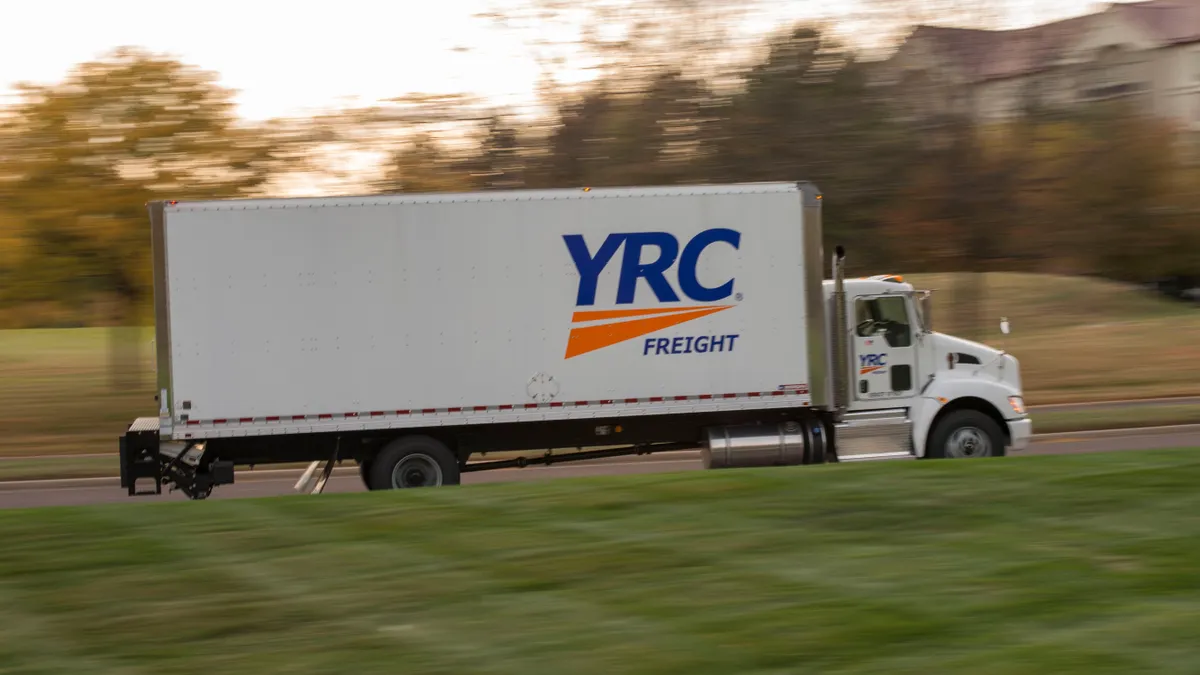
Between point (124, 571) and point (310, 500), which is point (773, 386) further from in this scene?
point (124, 571)

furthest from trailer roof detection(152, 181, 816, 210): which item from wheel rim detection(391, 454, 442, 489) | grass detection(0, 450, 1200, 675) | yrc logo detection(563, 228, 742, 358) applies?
grass detection(0, 450, 1200, 675)

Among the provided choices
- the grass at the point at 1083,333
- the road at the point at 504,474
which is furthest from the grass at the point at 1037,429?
the grass at the point at 1083,333

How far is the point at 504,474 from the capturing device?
1570cm

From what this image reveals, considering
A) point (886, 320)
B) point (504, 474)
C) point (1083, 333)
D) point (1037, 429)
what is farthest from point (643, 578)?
point (1083, 333)

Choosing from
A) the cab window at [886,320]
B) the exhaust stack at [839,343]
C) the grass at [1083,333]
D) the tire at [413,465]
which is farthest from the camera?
the grass at [1083,333]

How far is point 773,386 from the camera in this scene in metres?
12.8

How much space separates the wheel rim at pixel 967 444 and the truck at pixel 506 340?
0.02 metres

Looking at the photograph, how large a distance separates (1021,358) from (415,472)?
73.9 ft

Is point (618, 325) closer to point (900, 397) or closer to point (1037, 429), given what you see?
point (900, 397)

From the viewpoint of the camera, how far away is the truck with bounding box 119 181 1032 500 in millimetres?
12016

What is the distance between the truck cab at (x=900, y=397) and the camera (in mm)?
13195

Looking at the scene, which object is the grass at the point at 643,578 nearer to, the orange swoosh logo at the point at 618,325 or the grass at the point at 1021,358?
the orange swoosh logo at the point at 618,325

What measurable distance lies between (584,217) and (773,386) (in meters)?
2.76

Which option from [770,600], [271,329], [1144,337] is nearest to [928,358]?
[271,329]
